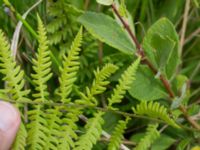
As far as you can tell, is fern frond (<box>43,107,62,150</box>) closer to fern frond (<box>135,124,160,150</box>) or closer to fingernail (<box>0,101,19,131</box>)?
fingernail (<box>0,101,19,131</box>)

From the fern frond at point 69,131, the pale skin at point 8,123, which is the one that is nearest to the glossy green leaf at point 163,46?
the fern frond at point 69,131

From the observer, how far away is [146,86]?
1.08 m

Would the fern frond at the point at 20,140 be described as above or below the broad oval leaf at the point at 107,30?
below

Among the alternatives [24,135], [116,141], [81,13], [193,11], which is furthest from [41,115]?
[193,11]

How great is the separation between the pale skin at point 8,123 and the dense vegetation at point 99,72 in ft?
0.07

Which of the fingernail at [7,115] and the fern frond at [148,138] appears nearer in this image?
the fingernail at [7,115]

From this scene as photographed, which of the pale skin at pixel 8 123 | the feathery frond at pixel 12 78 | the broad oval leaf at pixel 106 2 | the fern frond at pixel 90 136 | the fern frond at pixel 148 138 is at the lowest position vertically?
the fern frond at pixel 148 138

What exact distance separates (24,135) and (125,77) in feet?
0.79

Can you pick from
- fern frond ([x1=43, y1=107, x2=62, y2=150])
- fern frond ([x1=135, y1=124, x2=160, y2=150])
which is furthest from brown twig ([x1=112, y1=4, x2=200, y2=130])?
fern frond ([x1=43, y1=107, x2=62, y2=150])

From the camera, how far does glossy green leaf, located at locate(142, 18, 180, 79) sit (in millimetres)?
965

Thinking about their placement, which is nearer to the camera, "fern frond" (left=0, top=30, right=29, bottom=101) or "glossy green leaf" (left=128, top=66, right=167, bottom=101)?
"fern frond" (left=0, top=30, right=29, bottom=101)

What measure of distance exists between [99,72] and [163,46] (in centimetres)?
17

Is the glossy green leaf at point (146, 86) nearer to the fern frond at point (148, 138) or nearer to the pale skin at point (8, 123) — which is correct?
the fern frond at point (148, 138)

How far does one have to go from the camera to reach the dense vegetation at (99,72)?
91cm
